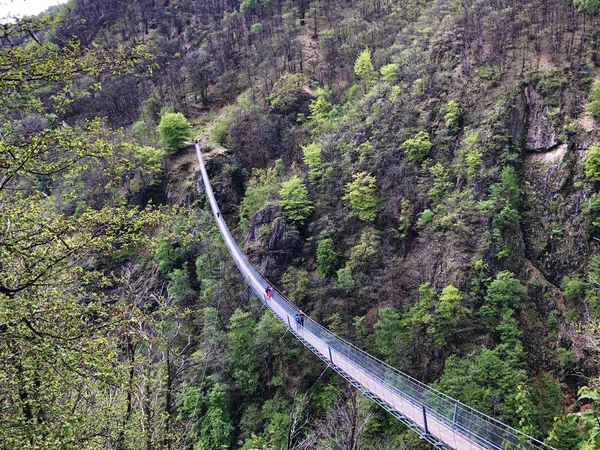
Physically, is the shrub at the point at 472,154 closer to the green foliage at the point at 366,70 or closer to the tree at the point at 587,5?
the tree at the point at 587,5

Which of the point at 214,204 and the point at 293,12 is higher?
the point at 293,12

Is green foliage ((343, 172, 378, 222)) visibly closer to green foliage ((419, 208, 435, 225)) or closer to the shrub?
green foliage ((419, 208, 435, 225))

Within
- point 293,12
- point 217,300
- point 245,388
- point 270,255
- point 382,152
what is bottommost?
point 245,388

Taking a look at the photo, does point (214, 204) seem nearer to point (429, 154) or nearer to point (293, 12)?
point (429, 154)

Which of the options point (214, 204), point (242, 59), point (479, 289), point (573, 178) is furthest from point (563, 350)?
point (242, 59)

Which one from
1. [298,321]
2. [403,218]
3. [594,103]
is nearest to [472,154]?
[403,218]

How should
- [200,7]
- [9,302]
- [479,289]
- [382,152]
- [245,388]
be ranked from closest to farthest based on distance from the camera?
1. [9,302]
2. [479,289]
3. [245,388]
4. [382,152]
5. [200,7]

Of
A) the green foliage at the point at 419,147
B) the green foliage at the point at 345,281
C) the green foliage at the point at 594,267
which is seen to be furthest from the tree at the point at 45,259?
the green foliage at the point at 419,147

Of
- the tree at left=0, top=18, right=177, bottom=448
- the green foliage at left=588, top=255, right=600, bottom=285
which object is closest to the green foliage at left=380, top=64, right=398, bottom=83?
the green foliage at left=588, top=255, right=600, bottom=285
